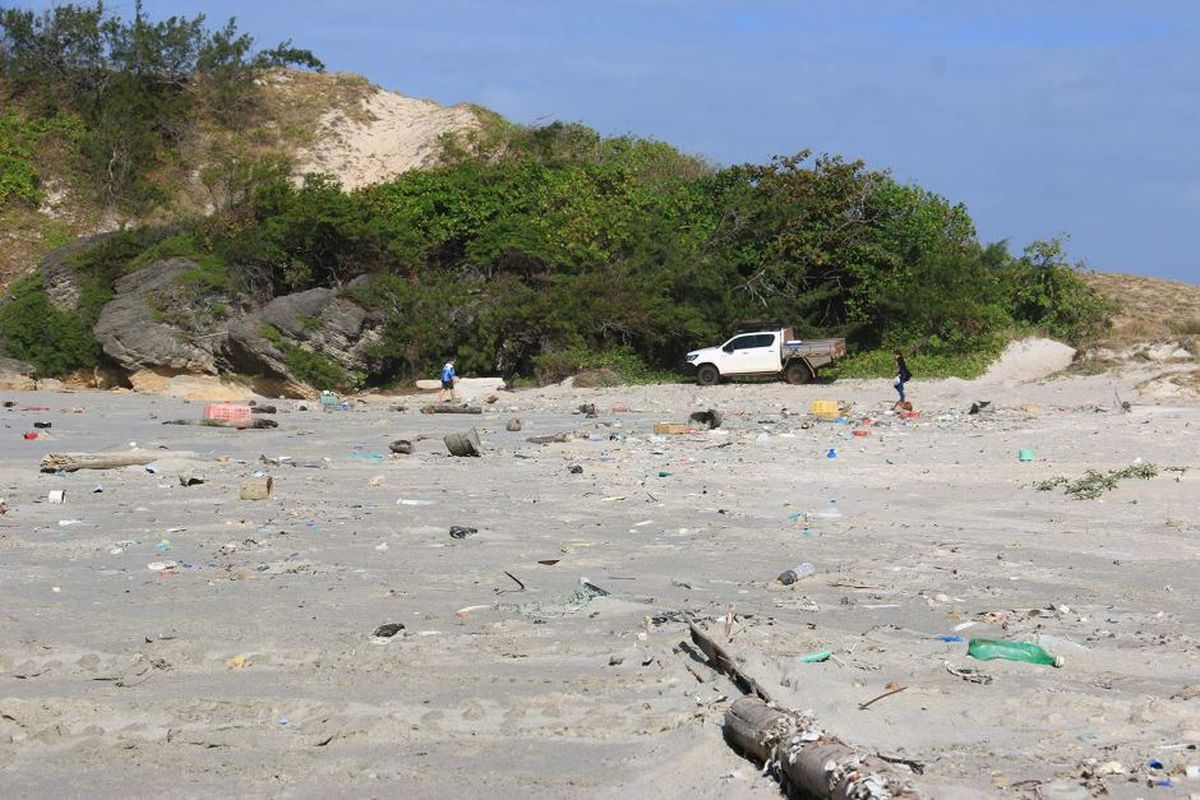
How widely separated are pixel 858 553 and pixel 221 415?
13162 millimetres

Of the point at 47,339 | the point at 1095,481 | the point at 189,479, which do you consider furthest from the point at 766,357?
the point at 47,339

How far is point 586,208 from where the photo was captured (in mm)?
33125

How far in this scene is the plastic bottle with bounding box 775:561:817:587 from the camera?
24.8 feet

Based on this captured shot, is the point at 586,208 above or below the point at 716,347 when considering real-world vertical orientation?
above

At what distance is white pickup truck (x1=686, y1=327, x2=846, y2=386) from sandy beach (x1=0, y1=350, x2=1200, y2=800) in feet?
45.4

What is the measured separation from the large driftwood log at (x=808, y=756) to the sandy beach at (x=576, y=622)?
0.27 ft

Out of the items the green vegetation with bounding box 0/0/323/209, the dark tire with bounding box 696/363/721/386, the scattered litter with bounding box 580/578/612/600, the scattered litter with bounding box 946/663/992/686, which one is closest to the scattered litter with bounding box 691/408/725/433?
the dark tire with bounding box 696/363/721/386

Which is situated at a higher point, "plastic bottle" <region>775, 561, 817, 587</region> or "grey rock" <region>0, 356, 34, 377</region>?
"plastic bottle" <region>775, 561, 817, 587</region>

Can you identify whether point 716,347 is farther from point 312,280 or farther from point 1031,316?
point 312,280

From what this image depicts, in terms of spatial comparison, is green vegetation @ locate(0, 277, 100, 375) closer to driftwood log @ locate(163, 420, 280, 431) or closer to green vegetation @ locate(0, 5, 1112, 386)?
green vegetation @ locate(0, 5, 1112, 386)

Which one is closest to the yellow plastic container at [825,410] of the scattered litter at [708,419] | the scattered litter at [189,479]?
the scattered litter at [708,419]


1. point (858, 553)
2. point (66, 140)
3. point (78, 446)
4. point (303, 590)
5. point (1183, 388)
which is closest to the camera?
A: point (303, 590)

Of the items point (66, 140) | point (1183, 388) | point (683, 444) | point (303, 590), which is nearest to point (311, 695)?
point (303, 590)

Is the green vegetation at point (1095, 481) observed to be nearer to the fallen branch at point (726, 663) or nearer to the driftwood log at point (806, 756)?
the fallen branch at point (726, 663)
